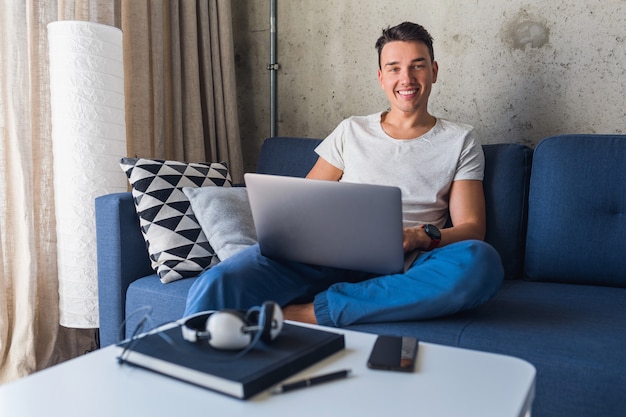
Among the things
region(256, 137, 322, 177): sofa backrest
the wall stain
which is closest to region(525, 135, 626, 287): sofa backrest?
the wall stain

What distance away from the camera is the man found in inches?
55.0

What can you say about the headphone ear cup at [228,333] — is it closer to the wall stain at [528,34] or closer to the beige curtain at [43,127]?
the beige curtain at [43,127]

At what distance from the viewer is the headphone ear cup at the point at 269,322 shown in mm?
881

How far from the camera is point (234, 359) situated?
834 millimetres

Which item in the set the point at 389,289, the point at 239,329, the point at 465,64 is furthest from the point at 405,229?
the point at 465,64

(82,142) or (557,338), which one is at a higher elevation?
(82,142)

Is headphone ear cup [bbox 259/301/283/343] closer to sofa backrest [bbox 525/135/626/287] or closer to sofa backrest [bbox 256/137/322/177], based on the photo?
sofa backrest [bbox 525/135/626/287]

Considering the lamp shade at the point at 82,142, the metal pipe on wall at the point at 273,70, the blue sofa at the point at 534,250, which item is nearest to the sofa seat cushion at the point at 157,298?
the blue sofa at the point at 534,250

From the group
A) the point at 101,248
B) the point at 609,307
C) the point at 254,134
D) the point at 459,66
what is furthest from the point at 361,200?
the point at 254,134

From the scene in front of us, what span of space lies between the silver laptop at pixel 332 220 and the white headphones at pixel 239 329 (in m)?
0.41

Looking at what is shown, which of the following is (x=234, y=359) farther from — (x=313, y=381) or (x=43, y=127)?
(x=43, y=127)

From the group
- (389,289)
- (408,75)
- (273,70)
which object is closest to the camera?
(389,289)

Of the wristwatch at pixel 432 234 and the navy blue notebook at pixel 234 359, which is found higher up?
the wristwatch at pixel 432 234

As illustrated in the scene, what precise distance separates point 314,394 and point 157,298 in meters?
1.12
